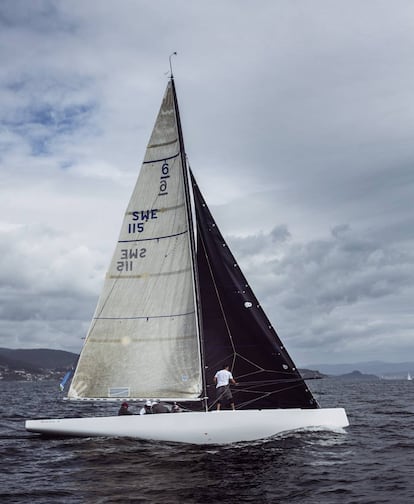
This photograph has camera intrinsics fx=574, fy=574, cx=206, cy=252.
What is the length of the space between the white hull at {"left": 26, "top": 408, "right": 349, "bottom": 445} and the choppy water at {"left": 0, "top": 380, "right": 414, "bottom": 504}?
312 millimetres

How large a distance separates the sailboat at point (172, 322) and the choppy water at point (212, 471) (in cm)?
108

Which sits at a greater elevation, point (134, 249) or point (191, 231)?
point (191, 231)

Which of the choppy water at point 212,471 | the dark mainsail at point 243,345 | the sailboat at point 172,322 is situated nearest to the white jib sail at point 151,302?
the sailboat at point 172,322

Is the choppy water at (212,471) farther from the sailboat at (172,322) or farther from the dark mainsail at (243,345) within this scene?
the dark mainsail at (243,345)

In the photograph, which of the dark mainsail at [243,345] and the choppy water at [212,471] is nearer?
the choppy water at [212,471]

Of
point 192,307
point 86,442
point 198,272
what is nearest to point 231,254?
point 198,272

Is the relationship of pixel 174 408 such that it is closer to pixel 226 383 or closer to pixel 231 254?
pixel 226 383

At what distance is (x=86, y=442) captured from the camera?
717 inches

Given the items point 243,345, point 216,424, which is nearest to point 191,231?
point 243,345

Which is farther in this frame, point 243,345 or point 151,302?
point 243,345

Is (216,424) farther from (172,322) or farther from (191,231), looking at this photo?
(191,231)

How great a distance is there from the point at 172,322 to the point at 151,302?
3.24 ft

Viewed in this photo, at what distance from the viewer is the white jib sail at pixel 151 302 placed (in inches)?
732

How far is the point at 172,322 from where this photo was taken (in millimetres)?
18844
